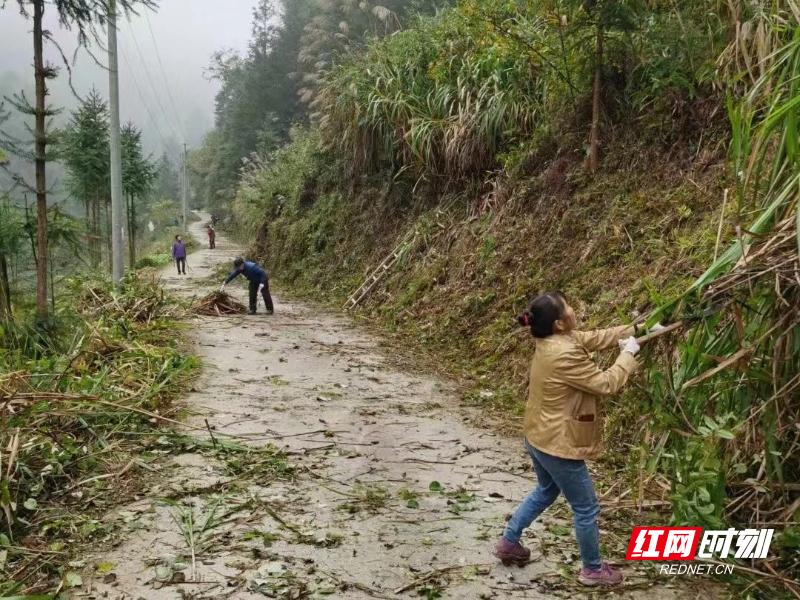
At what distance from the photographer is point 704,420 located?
3336mm

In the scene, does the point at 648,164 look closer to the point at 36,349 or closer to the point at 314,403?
the point at 314,403

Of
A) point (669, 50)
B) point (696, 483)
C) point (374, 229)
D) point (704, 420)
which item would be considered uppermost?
point (669, 50)

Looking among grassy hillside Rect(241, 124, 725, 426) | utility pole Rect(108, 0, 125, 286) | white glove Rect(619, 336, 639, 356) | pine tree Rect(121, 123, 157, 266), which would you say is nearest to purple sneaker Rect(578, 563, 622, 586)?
white glove Rect(619, 336, 639, 356)

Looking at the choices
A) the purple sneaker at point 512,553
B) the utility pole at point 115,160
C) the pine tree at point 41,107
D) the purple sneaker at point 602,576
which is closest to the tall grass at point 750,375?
the purple sneaker at point 602,576

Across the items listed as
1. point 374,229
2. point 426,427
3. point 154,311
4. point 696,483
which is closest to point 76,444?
point 426,427

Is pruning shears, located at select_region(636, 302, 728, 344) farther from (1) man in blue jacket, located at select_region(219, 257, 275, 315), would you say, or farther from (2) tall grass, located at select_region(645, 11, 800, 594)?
(1) man in blue jacket, located at select_region(219, 257, 275, 315)

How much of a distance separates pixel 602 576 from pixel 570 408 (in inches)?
34.3

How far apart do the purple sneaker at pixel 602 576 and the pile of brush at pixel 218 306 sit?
34.1 ft

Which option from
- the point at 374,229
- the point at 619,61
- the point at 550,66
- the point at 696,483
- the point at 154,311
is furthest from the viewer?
the point at 374,229

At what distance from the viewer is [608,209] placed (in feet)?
25.6

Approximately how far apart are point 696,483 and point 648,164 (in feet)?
17.8

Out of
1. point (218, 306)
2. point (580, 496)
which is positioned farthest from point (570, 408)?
point (218, 306)

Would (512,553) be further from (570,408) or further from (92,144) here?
(92,144)

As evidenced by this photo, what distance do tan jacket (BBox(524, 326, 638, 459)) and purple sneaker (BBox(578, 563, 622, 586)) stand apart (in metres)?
0.61
